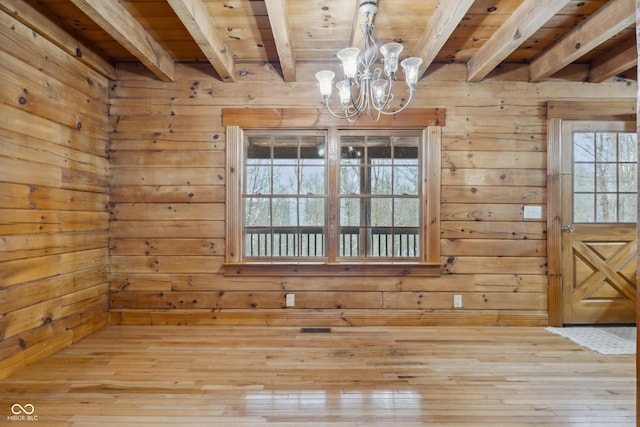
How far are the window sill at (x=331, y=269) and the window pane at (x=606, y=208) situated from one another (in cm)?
163

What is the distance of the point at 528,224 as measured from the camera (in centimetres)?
347

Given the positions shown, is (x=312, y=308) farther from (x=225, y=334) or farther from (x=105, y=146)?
(x=105, y=146)

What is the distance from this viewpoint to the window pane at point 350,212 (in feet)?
11.7

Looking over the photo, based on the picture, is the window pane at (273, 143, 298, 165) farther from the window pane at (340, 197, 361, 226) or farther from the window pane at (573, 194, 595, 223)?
the window pane at (573, 194, 595, 223)

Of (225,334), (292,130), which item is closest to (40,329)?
(225,334)

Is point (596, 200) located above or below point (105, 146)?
below

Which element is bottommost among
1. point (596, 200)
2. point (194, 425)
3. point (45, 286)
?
point (194, 425)

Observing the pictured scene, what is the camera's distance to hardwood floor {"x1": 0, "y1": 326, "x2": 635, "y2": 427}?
1938mm

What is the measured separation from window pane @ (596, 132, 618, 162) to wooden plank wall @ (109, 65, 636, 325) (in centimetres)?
42

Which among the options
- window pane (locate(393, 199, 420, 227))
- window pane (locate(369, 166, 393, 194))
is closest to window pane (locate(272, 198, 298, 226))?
window pane (locate(369, 166, 393, 194))

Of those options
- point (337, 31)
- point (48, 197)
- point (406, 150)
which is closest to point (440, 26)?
point (337, 31)

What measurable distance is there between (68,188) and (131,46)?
1.22 metres

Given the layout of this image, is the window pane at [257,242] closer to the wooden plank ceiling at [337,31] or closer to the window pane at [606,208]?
the wooden plank ceiling at [337,31]

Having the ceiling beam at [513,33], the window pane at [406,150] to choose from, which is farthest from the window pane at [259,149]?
the ceiling beam at [513,33]
